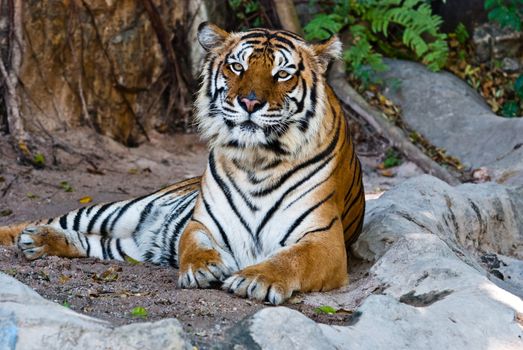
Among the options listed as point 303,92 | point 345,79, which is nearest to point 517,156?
point 345,79

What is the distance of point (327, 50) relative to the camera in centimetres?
534

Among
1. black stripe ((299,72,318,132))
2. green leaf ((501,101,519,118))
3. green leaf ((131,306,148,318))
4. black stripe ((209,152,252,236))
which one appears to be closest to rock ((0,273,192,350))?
green leaf ((131,306,148,318))

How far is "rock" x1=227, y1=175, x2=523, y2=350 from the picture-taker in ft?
10.6

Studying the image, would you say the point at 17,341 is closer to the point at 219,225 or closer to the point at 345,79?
the point at 219,225

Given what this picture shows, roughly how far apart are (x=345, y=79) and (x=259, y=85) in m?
5.34

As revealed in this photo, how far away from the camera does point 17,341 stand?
9.68ft

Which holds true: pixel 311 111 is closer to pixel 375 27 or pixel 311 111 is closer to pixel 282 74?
pixel 282 74

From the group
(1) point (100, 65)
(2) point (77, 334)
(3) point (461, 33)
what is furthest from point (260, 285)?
(3) point (461, 33)

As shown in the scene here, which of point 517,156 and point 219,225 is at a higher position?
point 219,225

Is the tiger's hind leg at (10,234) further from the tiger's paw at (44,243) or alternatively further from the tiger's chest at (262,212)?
the tiger's chest at (262,212)

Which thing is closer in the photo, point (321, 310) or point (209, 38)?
point (321, 310)

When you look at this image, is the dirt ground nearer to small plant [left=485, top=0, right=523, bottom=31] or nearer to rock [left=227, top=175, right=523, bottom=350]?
rock [left=227, top=175, right=523, bottom=350]

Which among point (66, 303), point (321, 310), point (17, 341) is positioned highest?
point (17, 341)

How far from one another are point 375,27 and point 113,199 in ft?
12.6
